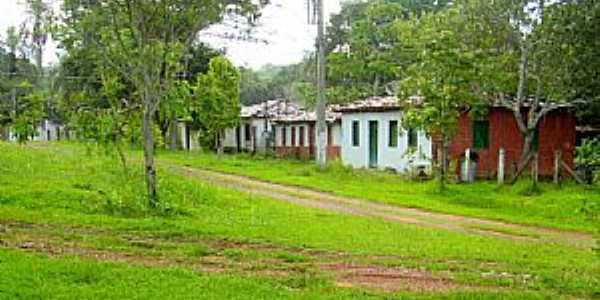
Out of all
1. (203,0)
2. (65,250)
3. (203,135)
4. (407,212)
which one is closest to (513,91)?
(407,212)

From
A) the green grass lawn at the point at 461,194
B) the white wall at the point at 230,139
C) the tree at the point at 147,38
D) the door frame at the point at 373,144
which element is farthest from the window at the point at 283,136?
the tree at the point at 147,38

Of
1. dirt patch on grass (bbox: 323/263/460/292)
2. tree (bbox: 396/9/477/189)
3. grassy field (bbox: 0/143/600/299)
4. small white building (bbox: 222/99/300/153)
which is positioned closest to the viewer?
grassy field (bbox: 0/143/600/299)

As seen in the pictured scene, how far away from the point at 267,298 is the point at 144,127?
10.9m

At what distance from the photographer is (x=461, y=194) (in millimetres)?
27656

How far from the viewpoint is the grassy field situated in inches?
417

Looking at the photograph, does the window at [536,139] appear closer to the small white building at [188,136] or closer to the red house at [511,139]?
the red house at [511,139]

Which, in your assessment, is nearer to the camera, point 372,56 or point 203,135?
point 203,135

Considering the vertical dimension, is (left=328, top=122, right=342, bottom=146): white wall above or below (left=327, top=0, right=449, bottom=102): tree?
below

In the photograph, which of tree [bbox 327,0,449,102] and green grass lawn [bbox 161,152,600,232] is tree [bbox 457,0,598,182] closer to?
green grass lawn [bbox 161,152,600,232]

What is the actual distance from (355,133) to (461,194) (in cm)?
1509

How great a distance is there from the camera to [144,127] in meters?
20.1

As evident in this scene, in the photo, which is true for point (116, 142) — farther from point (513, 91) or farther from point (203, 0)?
point (513, 91)

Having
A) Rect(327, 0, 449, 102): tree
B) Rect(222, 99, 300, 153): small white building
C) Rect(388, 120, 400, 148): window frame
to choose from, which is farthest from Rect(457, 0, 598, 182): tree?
Rect(327, 0, 449, 102): tree

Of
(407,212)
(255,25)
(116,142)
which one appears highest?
(255,25)
